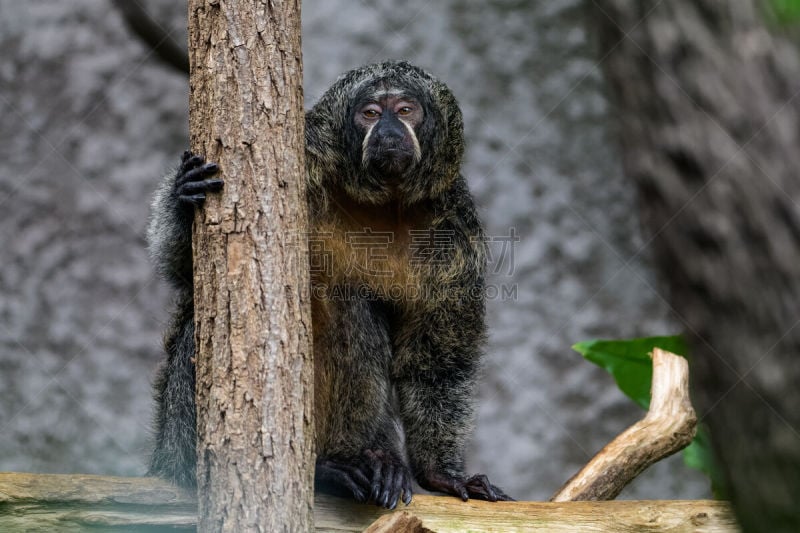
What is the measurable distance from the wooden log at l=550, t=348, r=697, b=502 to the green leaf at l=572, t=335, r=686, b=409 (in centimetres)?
35

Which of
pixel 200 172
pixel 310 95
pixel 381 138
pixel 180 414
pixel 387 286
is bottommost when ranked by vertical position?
pixel 180 414

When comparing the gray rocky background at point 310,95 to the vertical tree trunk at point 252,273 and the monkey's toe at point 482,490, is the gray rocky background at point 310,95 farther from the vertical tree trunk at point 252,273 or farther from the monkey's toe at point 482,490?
the vertical tree trunk at point 252,273

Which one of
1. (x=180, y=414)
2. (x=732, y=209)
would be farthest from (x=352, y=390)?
(x=732, y=209)

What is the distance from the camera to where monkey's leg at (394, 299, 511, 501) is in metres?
5.14

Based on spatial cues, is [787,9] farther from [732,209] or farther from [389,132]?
[389,132]

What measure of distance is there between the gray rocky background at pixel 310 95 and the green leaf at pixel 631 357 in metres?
2.08

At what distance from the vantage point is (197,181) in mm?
3680

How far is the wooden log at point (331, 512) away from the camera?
161 inches

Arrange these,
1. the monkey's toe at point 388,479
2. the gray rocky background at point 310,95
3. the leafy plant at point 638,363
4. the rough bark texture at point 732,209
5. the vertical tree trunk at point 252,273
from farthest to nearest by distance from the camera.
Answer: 1. the gray rocky background at point 310,95
2. the leafy plant at point 638,363
3. the monkey's toe at point 388,479
4. the vertical tree trunk at point 252,273
5. the rough bark texture at point 732,209

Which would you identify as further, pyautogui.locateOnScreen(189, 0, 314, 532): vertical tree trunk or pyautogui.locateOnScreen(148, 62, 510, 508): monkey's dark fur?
pyautogui.locateOnScreen(148, 62, 510, 508): monkey's dark fur

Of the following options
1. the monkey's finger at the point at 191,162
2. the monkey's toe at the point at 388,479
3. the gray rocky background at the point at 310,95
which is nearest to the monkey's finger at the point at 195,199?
the monkey's finger at the point at 191,162

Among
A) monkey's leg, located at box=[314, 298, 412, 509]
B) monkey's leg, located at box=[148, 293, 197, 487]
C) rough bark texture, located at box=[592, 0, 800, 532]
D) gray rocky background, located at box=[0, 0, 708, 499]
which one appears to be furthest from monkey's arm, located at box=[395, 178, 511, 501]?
rough bark texture, located at box=[592, 0, 800, 532]

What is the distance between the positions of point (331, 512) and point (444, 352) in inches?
49.6

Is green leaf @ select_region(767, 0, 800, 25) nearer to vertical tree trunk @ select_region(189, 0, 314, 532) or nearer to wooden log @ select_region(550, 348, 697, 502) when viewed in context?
vertical tree trunk @ select_region(189, 0, 314, 532)
